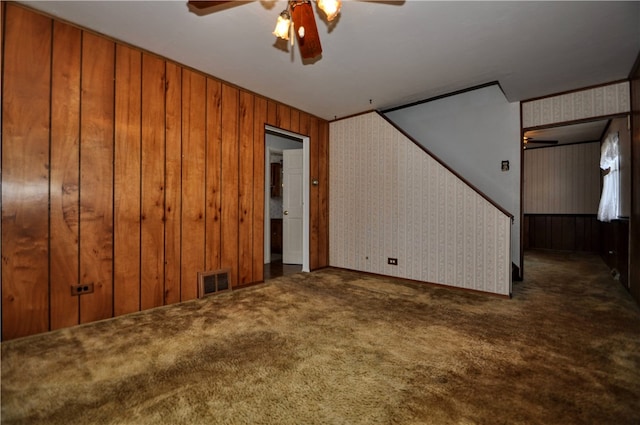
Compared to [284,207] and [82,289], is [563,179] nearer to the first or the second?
[284,207]

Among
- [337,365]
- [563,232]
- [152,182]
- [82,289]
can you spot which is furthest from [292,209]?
[563,232]

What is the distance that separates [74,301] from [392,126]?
4151 mm

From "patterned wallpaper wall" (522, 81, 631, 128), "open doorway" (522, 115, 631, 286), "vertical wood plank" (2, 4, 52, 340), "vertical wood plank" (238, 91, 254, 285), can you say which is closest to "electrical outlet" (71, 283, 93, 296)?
"vertical wood plank" (2, 4, 52, 340)

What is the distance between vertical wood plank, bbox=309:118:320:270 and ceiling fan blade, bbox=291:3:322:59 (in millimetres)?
2788

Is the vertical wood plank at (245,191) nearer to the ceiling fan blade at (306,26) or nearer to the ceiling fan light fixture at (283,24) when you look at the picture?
the ceiling fan blade at (306,26)

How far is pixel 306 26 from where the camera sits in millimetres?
1796

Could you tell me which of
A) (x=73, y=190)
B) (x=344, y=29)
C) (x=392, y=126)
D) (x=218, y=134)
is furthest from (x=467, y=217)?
(x=73, y=190)

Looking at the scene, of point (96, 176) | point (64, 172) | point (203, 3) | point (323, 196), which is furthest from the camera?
point (323, 196)

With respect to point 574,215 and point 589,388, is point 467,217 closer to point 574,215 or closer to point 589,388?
point 589,388

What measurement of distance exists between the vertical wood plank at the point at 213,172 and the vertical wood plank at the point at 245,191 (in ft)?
0.99

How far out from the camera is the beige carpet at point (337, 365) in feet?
4.66

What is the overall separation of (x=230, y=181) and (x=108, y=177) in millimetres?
1255

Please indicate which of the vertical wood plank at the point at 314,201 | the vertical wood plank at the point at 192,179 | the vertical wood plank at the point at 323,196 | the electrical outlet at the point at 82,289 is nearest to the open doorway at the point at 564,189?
the vertical wood plank at the point at 323,196

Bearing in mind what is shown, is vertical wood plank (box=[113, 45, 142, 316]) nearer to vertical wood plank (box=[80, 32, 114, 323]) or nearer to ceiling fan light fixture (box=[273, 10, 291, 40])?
vertical wood plank (box=[80, 32, 114, 323])
